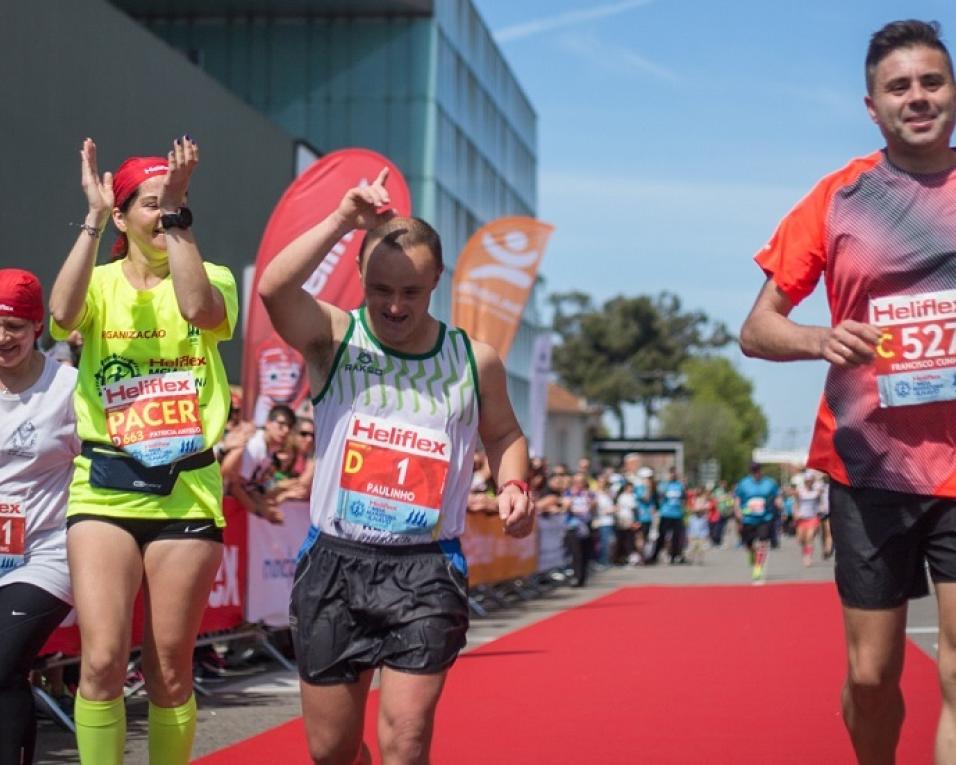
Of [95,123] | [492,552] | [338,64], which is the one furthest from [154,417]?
[338,64]

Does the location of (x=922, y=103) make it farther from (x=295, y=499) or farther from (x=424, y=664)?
(x=295, y=499)

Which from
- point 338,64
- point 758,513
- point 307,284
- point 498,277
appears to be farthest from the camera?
point 338,64

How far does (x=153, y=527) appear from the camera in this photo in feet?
17.1

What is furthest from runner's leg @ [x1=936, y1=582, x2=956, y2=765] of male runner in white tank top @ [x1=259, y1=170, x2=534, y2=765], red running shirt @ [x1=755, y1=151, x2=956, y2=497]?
male runner in white tank top @ [x1=259, y1=170, x2=534, y2=765]

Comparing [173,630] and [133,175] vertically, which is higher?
[133,175]

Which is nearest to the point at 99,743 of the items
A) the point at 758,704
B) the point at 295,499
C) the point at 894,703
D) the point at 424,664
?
the point at 424,664

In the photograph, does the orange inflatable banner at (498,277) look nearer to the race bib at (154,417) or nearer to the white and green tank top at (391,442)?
the race bib at (154,417)

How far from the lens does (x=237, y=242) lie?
27656 millimetres

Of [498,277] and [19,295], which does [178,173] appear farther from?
[498,277]

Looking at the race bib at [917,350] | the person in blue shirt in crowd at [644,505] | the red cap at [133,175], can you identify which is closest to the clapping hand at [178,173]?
the red cap at [133,175]

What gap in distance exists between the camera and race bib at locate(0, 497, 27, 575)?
5715 millimetres

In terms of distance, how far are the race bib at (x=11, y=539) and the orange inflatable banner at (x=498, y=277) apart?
1575 centimetres

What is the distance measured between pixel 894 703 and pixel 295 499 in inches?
310

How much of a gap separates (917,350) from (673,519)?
1201 inches
